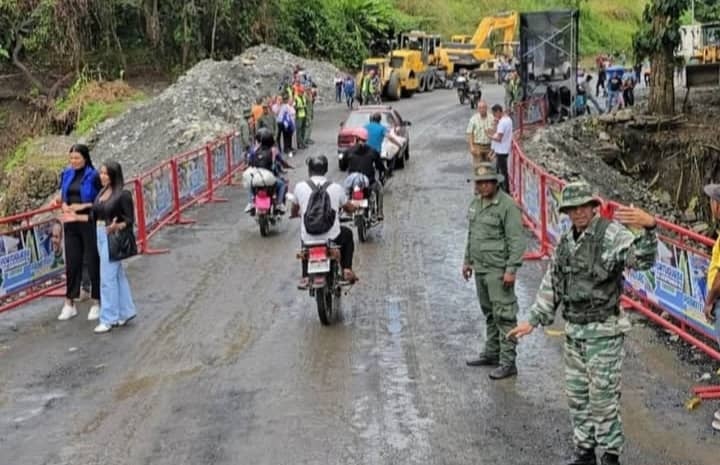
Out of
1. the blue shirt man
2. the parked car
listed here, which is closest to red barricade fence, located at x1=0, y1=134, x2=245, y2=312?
the parked car

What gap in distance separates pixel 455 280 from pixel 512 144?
7.66 m

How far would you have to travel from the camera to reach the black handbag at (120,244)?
1043cm

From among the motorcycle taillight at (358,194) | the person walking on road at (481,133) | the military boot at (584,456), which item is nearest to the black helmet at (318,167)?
the motorcycle taillight at (358,194)

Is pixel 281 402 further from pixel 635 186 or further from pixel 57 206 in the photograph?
pixel 635 186

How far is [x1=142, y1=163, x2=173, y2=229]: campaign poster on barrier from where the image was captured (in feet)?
54.4

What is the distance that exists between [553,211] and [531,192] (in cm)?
205

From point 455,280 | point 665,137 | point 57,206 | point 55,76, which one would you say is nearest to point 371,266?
point 455,280

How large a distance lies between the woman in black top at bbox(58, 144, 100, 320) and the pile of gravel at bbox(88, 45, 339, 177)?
16.5 meters

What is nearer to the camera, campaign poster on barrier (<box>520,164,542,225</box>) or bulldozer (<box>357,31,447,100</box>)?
campaign poster on barrier (<box>520,164,542,225</box>)

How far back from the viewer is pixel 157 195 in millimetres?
17188

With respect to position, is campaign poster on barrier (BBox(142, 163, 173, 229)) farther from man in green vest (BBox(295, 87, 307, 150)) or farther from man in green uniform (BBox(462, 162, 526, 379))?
man in green vest (BBox(295, 87, 307, 150))

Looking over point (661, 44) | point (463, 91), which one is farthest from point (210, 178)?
point (463, 91)

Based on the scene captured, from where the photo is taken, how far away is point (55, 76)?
1855 inches

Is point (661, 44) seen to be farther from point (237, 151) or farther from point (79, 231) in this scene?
point (79, 231)
